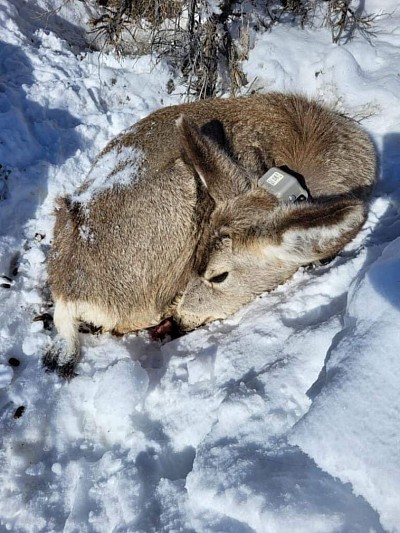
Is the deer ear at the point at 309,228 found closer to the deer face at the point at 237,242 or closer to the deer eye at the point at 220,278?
the deer face at the point at 237,242

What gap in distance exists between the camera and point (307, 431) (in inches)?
99.4

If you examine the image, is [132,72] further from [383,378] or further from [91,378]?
[383,378]

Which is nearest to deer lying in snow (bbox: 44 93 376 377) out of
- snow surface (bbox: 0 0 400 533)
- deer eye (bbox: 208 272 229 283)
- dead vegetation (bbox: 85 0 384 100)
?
deer eye (bbox: 208 272 229 283)

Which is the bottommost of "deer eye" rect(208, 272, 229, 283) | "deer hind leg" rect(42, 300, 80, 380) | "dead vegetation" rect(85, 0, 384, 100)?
"deer hind leg" rect(42, 300, 80, 380)

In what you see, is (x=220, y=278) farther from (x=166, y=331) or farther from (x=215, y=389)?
(x=215, y=389)

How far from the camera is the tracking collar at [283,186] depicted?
374cm

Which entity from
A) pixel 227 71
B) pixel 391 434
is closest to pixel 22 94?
pixel 227 71

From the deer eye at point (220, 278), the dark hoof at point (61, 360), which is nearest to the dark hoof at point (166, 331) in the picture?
the deer eye at point (220, 278)

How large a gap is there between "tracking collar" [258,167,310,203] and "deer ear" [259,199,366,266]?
0.44 m

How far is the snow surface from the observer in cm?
240

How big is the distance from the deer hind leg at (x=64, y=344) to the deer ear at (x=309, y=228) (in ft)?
5.88

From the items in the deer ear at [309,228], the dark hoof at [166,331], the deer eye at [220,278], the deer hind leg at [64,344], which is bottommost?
the dark hoof at [166,331]

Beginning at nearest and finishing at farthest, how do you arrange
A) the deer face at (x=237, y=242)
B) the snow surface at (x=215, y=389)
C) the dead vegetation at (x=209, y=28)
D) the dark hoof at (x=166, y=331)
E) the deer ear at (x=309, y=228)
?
the snow surface at (x=215, y=389)
the deer ear at (x=309, y=228)
the deer face at (x=237, y=242)
the dark hoof at (x=166, y=331)
the dead vegetation at (x=209, y=28)

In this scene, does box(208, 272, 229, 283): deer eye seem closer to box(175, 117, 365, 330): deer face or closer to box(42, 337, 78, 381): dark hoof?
box(175, 117, 365, 330): deer face
